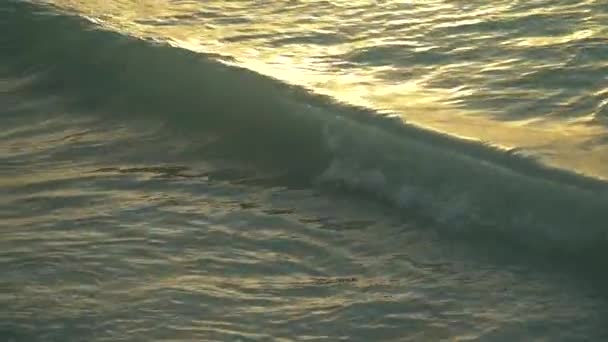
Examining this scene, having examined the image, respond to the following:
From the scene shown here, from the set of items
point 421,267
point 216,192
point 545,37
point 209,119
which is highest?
point 545,37

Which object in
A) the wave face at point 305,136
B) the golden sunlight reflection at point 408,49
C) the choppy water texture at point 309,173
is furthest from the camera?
the golden sunlight reflection at point 408,49

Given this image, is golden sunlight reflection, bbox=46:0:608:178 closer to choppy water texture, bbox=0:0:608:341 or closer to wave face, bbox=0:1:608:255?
choppy water texture, bbox=0:0:608:341

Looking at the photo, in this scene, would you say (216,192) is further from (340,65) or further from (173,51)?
(173,51)

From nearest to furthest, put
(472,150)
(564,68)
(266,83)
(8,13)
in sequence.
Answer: (472,150) → (564,68) → (266,83) → (8,13)

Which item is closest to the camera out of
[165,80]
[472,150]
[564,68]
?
[472,150]

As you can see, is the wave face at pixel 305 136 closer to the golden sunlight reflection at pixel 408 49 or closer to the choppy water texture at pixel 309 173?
the choppy water texture at pixel 309 173

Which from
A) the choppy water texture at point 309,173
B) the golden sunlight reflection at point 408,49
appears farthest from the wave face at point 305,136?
the golden sunlight reflection at point 408,49

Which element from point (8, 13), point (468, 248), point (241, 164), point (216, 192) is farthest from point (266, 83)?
point (8, 13)

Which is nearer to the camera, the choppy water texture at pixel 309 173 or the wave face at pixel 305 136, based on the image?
the choppy water texture at pixel 309 173
